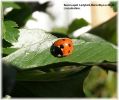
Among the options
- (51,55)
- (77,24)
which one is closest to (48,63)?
(51,55)

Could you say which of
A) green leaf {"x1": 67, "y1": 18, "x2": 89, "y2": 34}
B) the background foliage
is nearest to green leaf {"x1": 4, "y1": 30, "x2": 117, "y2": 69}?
the background foliage

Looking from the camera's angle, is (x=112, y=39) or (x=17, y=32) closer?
(x=17, y=32)

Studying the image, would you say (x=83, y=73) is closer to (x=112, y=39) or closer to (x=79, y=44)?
(x=79, y=44)

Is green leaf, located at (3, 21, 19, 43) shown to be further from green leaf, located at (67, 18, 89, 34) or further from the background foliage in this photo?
green leaf, located at (67, 18, 89, 34)

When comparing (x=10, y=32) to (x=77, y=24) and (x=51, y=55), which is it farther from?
(x=77, y=24)

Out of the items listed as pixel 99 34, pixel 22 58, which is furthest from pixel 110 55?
pixel 99 34

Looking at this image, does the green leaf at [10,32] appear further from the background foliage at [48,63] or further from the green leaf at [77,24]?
the green leaf at [77,24]
